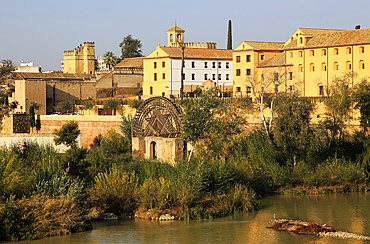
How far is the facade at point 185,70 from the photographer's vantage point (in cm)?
6844

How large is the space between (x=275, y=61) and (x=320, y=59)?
268 inches

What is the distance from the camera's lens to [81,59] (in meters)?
104

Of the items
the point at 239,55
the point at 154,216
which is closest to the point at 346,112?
the point at 154,216

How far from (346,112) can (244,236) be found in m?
14.7

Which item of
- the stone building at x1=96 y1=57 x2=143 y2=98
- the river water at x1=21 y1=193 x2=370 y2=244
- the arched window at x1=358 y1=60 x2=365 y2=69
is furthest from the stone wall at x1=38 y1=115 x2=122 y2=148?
the stone building at x1=96 y1=57 x2=143 y2=98

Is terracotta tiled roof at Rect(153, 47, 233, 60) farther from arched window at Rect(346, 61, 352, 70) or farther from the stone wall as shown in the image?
arched window at Rect(346, 61, 352, 70)

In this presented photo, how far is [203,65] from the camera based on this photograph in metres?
70.5

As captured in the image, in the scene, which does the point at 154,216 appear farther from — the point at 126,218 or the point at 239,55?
the point at 239,55

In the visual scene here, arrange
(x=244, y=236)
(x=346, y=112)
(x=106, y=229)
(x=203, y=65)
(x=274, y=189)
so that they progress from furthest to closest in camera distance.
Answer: (x=203, y=65) < (x=346, y=112) < (x=274, y=189) < (x=106, y=229) < (x=244, y=236)

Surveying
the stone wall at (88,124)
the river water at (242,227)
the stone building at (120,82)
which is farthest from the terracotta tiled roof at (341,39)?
the stone building at (120,82)

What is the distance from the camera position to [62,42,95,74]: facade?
337ft

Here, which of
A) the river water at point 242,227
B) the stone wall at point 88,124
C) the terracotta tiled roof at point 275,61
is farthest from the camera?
the terracotta tiled roof at point 275,61

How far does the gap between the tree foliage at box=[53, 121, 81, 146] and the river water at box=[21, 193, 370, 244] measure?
23489 millimetres

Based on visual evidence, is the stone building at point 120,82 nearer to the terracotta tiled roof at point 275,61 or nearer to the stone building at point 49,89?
the stone building at point 49,89
